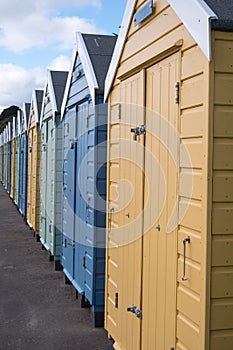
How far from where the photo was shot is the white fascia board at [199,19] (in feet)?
8.36

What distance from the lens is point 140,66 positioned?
378 cm

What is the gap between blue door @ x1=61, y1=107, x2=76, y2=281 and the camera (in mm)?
6402

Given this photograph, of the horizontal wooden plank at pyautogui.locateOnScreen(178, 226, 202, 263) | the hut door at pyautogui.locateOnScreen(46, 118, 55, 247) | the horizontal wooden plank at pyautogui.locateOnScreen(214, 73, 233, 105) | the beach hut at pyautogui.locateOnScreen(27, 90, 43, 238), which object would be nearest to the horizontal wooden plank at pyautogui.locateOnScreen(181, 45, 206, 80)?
the horizontal wooden plank at pyautogui.locateOnScreen(214, 73, 233, 105)

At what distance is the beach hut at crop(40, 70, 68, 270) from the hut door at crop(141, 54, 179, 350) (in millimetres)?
4388

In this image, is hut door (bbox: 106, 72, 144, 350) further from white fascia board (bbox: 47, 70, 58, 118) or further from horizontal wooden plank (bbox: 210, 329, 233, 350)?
white fascia board (bbox: 47, 70, 58, 118)

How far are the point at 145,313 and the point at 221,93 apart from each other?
6.05 ft

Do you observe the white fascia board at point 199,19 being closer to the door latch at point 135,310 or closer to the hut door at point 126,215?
the hut door at point 126,215

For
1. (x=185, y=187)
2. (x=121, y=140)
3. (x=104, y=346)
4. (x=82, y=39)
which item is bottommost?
(x=104, y=346)

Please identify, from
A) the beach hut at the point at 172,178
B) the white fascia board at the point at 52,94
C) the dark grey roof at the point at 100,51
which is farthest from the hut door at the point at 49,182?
the beach hut at the point at 172,178

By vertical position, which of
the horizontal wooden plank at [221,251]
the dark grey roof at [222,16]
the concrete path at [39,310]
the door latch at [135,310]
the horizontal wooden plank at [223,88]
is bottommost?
the concrete path at [39,310]

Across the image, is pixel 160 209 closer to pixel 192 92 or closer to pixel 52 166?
pixel 192 92

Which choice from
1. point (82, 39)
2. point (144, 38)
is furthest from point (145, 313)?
point (82, 39)

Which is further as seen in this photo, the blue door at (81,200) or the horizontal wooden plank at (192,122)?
the blue door at (81,200)

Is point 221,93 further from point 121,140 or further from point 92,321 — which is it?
point 92,321
